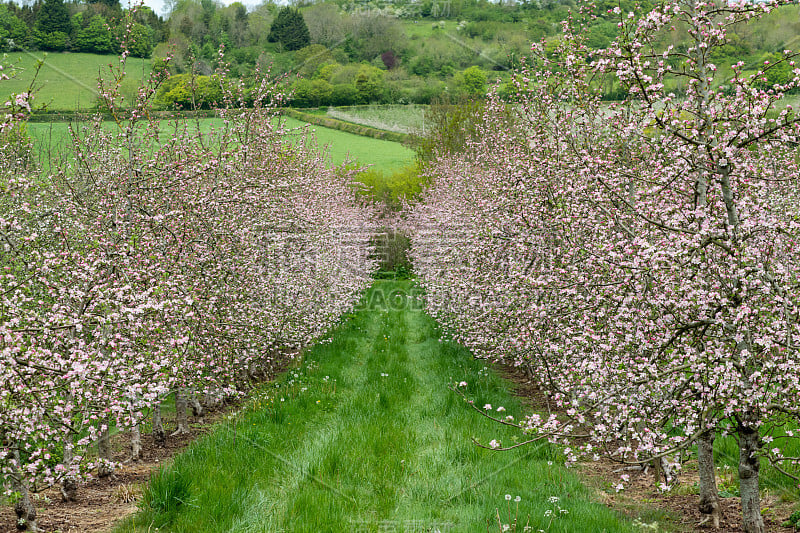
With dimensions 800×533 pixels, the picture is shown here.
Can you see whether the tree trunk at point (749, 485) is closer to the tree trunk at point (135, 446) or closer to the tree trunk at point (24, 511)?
the tree trunk at point (24, 511)

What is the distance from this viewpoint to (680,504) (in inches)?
241

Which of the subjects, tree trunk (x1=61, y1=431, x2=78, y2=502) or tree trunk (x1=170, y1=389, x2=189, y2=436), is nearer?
tree trunk (x1=61, y1=431, x2=78, y2=502)

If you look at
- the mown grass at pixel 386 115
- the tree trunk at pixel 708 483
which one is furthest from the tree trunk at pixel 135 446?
the mown grass at pixel 386 115

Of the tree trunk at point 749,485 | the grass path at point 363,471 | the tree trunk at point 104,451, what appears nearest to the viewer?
the tree trunk at point 749,485

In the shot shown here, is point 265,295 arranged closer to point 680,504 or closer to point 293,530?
point 293,530

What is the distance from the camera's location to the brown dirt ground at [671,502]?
5457mm

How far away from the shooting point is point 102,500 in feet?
20.5

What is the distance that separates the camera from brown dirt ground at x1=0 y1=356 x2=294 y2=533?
5523 mm

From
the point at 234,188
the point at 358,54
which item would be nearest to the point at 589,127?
the point at 234,188

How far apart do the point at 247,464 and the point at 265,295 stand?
4.60 m

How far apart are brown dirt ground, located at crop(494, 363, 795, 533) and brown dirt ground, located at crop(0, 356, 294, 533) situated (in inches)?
214

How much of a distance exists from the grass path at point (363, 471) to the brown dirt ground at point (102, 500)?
21.7 inches

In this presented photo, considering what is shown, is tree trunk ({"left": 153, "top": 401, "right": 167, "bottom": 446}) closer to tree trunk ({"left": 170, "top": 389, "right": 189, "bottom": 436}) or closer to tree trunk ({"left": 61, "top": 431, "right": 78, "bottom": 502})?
tree trunk ({"left": 170, "top": 389, "right": 189, "bottom": 436})

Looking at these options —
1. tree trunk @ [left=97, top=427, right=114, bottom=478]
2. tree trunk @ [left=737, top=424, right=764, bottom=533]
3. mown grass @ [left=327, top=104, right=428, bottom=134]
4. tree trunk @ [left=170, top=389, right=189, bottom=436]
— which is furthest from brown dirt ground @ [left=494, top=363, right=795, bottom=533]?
mown grass @ [left=327, top=104, right=428, bottom=134]
